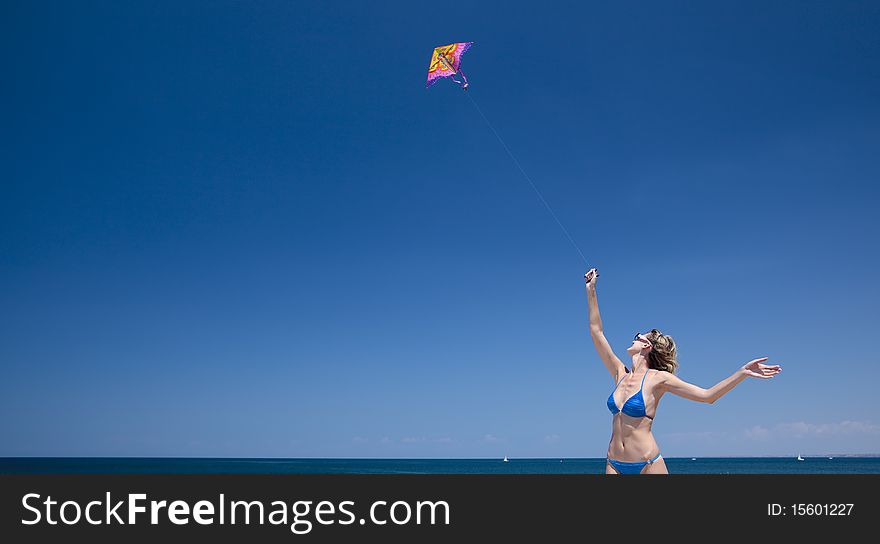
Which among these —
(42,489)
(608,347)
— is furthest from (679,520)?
(42,489)

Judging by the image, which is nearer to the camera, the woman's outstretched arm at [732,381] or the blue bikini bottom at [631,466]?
the woman's outstretched arm at [732,381]

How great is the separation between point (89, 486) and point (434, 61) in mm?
11793

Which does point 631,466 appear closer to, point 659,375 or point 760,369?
point 659,375

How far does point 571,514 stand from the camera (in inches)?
204

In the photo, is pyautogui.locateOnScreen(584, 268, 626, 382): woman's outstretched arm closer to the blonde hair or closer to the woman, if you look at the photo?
the woman

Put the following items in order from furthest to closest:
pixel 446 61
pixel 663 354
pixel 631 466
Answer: pixel 446 61 < pixel 663 354 < pixel 631 466

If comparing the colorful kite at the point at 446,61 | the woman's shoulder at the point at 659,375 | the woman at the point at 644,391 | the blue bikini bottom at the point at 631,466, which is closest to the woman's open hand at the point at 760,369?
the woman at the point at 644,391

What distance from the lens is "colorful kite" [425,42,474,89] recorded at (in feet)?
47.7

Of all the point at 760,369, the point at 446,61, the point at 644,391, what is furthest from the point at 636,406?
the point at 446,61

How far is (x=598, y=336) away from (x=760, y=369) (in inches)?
63.0

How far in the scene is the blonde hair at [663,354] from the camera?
6386mm

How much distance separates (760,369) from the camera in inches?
217

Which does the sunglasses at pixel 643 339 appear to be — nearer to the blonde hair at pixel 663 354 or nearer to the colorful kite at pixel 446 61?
the blonde hair at pixel 663 354

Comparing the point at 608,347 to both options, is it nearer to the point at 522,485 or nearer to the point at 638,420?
the point at 638,420
